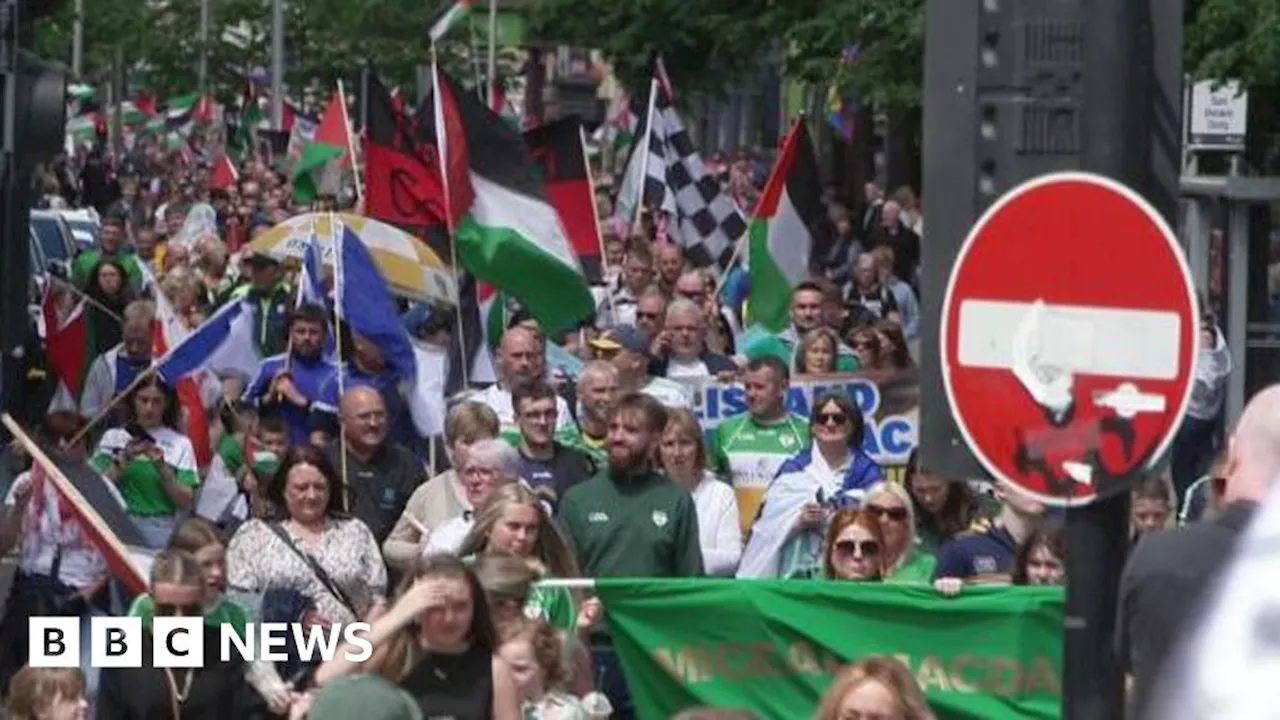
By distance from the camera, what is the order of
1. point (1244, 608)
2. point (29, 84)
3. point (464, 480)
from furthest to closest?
point (464, 480) < point (29, 84) < point (1244, 608)

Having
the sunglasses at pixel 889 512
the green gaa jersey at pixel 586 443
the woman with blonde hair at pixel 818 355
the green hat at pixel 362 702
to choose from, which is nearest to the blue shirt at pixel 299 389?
the green gaa jersey at pixel 586 443

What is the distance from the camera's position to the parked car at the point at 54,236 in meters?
29.5

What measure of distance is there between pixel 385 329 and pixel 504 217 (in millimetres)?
1482

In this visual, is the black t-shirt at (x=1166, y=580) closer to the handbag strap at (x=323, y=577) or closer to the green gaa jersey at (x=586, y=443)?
the handbag strap at (x=323, y=577)

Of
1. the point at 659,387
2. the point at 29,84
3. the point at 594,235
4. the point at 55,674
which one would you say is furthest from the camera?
the point at 594,235

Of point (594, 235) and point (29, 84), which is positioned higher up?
point (29, 84)

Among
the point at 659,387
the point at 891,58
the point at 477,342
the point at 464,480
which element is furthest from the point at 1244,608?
the point at 891,58

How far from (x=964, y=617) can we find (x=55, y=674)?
2723 millimetres

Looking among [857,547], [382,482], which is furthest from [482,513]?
[382,482]

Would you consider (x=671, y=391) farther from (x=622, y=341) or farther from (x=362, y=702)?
(x=362, y=702)

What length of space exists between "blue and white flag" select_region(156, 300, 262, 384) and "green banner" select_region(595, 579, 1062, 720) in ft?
19.0

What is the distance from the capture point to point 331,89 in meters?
63.6

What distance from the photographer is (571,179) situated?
21.5 meters

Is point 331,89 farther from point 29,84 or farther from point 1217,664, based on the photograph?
point 1217,664
